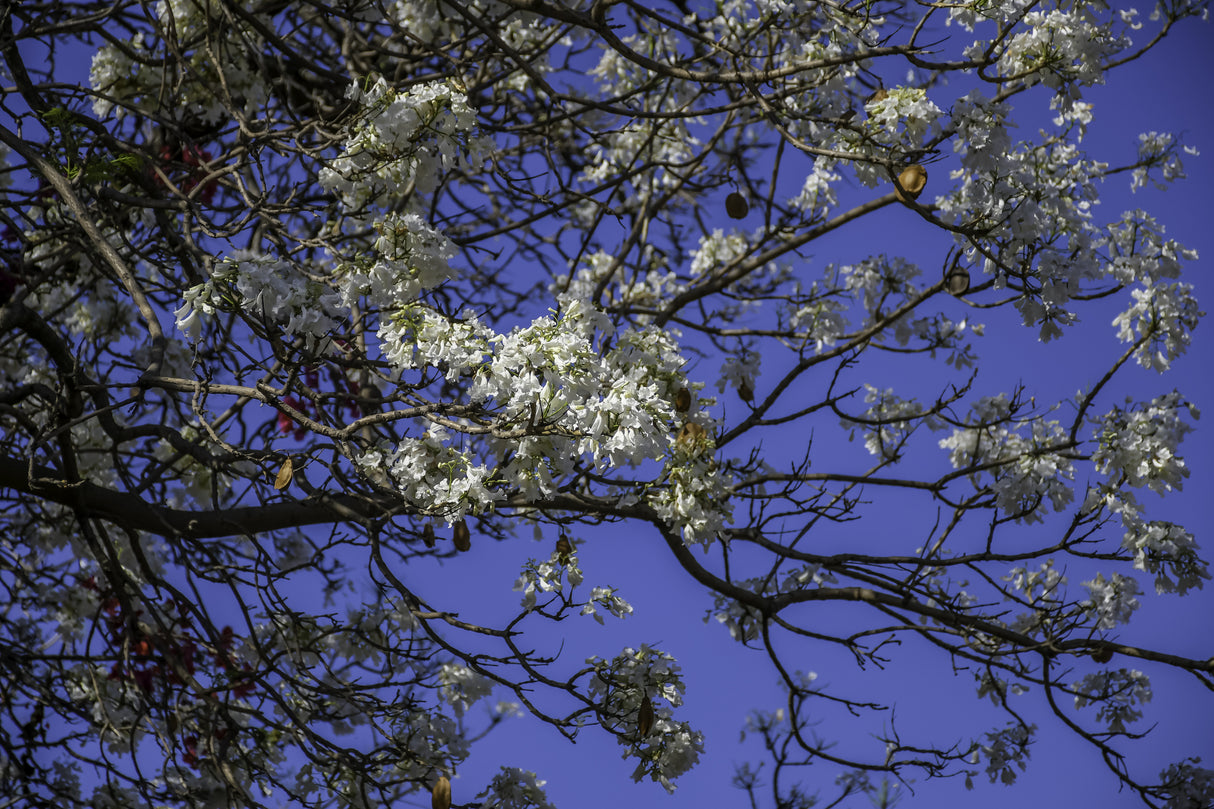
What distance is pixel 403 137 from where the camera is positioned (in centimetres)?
279

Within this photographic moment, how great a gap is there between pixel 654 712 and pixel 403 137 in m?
1.85

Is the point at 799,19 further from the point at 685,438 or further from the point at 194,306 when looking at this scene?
the point at 194,306

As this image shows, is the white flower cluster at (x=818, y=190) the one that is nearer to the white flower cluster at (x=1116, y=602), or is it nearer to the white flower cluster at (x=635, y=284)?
the white flower cluster at (x=635, y=284)

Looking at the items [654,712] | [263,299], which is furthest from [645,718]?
[263,299]

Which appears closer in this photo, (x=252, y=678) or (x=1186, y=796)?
(x=252, y=678)

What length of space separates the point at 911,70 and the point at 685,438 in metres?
2.47

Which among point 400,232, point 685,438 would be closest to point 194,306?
point 400,232

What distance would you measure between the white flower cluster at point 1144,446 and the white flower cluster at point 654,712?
186 centimetres

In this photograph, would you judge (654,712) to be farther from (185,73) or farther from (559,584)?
(185,73)

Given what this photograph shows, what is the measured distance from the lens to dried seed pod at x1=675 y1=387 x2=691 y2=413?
307 cm

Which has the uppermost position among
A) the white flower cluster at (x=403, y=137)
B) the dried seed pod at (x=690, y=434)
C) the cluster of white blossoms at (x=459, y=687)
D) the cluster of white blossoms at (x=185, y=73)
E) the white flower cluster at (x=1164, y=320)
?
the cluster of white blossoms at (x=185, y=73)

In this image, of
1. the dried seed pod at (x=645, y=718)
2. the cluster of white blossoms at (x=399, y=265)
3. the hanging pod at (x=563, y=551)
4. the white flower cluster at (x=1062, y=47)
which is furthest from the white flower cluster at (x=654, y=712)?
the white flower cluster at (x=1062, y=47)

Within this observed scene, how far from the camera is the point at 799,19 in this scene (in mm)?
3924

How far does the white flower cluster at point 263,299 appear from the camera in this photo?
238 cm
